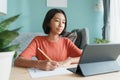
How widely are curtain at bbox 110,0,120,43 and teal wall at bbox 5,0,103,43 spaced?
346 millimetres

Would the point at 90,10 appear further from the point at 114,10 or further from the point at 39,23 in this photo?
the point at 39,23

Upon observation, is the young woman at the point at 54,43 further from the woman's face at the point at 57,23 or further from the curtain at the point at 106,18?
the curtain at the point at 106,18

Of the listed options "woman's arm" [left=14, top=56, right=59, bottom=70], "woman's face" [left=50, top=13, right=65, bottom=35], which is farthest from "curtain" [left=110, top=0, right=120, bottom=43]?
Answer: "woman's arm" [left=14, top=56, right=59, bottom=70]

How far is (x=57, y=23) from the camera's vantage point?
4.91ft

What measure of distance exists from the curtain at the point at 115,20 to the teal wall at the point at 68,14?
0.35 meters

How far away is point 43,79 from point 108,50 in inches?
15.3

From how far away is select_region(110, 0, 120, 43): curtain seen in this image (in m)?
2.96

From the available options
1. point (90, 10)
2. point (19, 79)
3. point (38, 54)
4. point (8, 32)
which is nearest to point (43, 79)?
point (19, 79)

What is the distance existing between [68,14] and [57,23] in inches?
67.2

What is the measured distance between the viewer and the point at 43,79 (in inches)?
33.1

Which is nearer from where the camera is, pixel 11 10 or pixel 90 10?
pixel 11 10

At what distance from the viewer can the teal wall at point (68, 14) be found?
9.47 feet

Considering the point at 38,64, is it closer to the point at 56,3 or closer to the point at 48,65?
the point at 48,65

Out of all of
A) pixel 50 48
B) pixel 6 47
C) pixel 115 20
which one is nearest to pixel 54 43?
pixel 50 48
